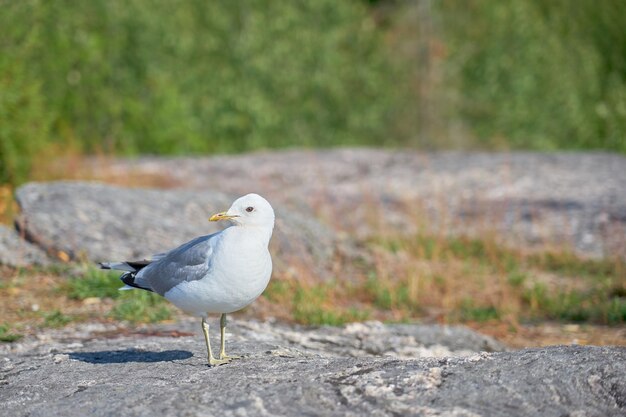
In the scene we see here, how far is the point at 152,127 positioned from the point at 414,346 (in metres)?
12.0

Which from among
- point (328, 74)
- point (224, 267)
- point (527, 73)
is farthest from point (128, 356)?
point (527, 73)

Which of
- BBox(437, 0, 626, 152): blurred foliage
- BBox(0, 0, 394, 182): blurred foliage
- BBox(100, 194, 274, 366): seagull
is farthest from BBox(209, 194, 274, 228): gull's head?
BBox(437, 0, 626, 152): blurred foliage

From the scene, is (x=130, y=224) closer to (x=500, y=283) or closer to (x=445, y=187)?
(x=500, y=283)

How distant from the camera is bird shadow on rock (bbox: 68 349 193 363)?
18.4 ft

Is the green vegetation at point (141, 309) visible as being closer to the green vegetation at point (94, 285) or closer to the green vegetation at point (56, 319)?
the green vegetation at point (94, 285)

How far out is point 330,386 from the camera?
15.0 feet

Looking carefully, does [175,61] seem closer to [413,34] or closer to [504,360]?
[413,34]

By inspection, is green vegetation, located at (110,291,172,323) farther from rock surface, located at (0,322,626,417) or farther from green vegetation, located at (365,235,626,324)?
green vegetation, located at (365,235,626,324)

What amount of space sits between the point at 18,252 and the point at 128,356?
3076 millimetres

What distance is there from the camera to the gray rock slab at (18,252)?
27.2 ft

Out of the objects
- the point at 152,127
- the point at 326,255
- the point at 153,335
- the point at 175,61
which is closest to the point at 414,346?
the point at 153,335

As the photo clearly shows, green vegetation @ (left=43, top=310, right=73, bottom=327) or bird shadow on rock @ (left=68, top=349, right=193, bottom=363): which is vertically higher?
bird shadow on rock @ (left=68, top=349, right=193, bottom=363)

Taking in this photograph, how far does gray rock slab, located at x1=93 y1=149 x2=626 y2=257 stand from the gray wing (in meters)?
5.46

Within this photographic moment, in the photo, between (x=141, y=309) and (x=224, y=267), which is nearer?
A: (x=224, y=267)
